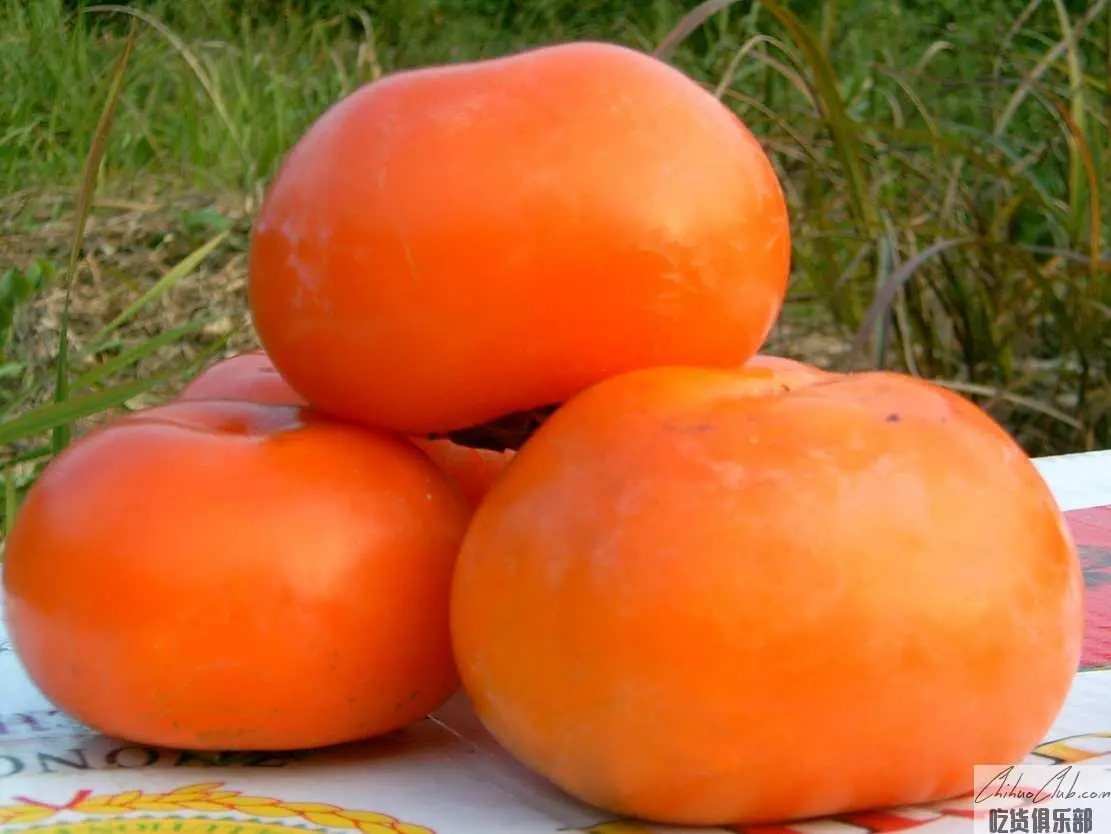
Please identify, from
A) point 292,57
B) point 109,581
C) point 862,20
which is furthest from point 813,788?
point 292,57

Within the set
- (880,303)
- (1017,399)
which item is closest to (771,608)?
(880,303)

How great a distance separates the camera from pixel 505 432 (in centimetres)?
91

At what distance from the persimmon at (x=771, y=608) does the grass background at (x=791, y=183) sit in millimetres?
511

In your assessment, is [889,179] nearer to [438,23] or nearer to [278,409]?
[278,409]

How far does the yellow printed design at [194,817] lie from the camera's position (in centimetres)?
75

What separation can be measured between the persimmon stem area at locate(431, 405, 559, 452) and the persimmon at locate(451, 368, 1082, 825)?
12cm

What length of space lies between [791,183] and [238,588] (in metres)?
2.11

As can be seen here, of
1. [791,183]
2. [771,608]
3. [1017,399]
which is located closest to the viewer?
[771,608]

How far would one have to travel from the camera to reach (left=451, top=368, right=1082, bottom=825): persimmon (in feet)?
2.26

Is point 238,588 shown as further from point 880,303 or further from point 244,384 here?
point 880,303

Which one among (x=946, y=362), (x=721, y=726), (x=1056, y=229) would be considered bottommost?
(x=946, y=362)

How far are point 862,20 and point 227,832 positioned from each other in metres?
3.13

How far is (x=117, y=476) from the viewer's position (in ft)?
2.78

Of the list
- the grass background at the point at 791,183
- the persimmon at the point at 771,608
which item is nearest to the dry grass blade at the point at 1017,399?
the grass background at the point at 791,183
